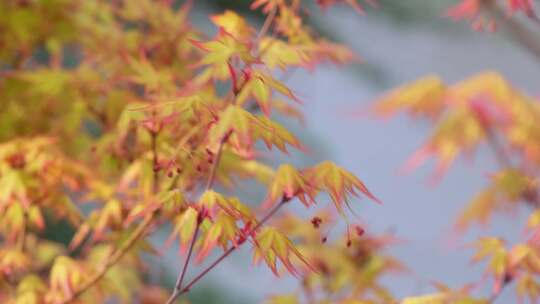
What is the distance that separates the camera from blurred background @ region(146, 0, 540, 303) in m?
3.40

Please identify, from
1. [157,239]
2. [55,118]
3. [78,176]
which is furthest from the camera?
[157,239]

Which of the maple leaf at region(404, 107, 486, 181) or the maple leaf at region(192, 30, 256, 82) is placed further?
the maple leaf at region(404, 107, 486, 181)

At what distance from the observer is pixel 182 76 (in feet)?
4.61

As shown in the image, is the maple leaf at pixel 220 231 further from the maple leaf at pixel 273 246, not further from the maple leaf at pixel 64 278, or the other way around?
the maple leaf at pixel 64 278

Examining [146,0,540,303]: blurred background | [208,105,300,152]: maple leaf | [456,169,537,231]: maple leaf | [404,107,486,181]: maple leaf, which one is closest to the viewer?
[208,105,300,152]: maple leaf

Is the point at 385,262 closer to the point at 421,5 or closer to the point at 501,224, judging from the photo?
the point at 501,224

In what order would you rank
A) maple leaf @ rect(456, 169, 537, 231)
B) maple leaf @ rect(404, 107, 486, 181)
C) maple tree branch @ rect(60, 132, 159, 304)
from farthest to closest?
maple leaf @ rect(404, 107, 486, 181)
maple leaf @ rect(456, 169, 537, 231)
maple tree branch @ rect(60, 132, 159, 304)

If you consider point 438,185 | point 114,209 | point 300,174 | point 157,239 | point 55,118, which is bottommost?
point 157,239

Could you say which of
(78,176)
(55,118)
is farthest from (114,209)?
(55,118)

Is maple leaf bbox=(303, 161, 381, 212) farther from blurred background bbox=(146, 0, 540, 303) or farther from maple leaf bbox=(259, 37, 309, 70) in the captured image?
blurred background bbox=(146, 0, 540, 303)

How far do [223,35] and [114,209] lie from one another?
0.40 metres

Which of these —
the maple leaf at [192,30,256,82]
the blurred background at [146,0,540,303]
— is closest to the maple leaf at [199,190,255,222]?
the maple leaf at [192,30,256,82]

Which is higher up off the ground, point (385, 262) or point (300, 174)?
point (300, 174)

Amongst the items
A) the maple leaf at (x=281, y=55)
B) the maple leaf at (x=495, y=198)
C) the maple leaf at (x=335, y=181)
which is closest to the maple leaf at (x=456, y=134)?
the maple leaf at (x=495, y=198)
